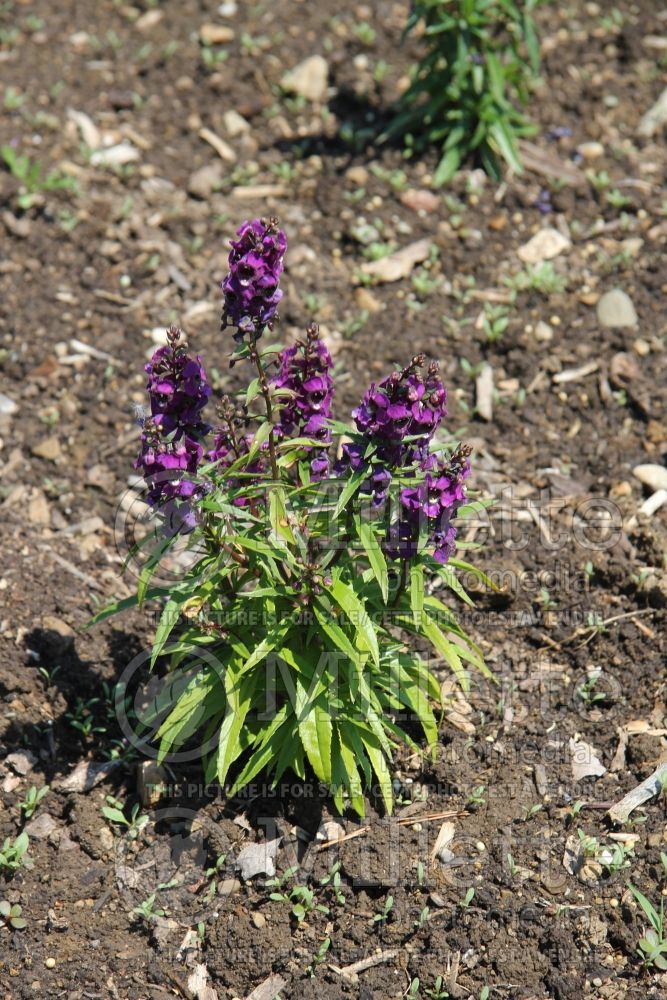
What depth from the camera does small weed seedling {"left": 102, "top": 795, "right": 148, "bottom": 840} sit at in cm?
482

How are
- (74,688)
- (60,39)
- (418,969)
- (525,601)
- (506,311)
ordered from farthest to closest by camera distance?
(60,39) < (506,311) < (525,601) < (74,688) < (418,969)

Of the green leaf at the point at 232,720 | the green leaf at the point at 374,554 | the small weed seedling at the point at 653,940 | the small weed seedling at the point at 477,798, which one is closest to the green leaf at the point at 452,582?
the green leaf at the point at 374,554

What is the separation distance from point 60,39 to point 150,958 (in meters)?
7.32

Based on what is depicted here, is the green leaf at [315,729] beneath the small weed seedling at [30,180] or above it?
beneath

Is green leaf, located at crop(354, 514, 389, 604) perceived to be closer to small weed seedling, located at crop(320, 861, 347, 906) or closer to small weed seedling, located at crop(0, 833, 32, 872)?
small weed seedling, located at crop(320, 861, 347, 906)

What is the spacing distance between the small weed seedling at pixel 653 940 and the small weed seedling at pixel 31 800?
2620 mm

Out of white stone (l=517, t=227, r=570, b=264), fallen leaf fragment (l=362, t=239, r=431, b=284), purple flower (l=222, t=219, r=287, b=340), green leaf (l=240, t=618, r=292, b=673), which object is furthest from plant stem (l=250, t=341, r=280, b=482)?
white stone (l=517, t=227, r=570, b=264)

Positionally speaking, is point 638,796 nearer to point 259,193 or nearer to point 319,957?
point 319,957

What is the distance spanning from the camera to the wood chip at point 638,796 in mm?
4746

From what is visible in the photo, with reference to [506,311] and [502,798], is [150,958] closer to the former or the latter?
[502,798]

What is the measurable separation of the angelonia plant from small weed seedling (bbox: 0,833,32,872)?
80 centimetres

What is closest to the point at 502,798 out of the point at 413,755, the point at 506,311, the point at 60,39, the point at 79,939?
the point at 413,755

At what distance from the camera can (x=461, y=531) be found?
5887 mm

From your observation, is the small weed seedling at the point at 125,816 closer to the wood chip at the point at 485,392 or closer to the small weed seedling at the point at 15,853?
the small weed seedling at the point at 15,853
